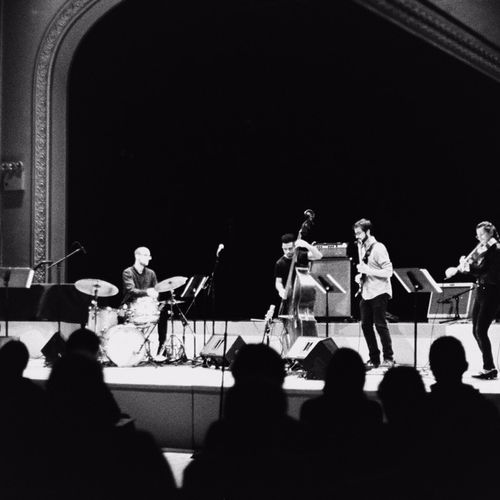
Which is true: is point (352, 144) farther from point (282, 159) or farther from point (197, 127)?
point (197, 127)

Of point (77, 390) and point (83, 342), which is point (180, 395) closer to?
point (83, 342)

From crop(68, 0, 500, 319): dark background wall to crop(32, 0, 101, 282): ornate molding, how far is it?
18.4 inches

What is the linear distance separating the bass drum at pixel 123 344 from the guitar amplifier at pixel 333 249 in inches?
129

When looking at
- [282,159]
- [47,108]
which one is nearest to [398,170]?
[282,159]

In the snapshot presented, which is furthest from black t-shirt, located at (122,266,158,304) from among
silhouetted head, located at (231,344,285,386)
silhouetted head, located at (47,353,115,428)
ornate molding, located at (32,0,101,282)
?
silhouetted head, located at (47,353,115,428)

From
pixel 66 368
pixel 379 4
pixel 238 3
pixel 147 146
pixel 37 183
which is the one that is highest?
pixel 238 3

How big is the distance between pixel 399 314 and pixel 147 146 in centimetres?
509

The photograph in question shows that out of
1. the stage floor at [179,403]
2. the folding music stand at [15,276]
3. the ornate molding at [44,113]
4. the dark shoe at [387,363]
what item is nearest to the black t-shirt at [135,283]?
the ornate molding at [44,113]

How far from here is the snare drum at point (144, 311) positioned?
838 cm

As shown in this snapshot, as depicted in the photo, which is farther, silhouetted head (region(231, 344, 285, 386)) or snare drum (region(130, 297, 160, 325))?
snare drum (region(130, 297, 160, 325))

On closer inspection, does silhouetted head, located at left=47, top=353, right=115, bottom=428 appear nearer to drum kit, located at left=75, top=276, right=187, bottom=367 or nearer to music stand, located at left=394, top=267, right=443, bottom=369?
music stand, located at left=394, top=267, right=443, bottom=369

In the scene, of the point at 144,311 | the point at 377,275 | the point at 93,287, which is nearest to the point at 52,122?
the point at 93,287

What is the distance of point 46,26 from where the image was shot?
32.8 ft

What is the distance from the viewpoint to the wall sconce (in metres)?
9.74
